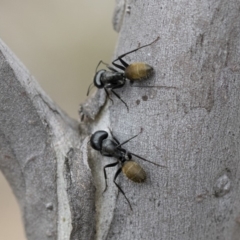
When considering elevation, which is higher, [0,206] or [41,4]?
[41,4]

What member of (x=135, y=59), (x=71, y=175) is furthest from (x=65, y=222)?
(x=135, y=59)

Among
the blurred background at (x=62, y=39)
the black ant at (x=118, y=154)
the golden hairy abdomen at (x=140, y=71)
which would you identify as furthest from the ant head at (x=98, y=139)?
the blurred background at (x=62, y=39)

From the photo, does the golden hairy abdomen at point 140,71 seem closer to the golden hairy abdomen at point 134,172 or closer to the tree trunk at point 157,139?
the tree trunk at point 157,139

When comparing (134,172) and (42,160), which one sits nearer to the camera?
(134,172)

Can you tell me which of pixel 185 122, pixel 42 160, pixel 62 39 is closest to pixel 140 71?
pixel 185 122

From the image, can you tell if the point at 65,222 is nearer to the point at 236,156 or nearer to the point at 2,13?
the point at 236,156

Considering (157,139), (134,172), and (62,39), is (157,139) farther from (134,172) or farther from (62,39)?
(62,39)
